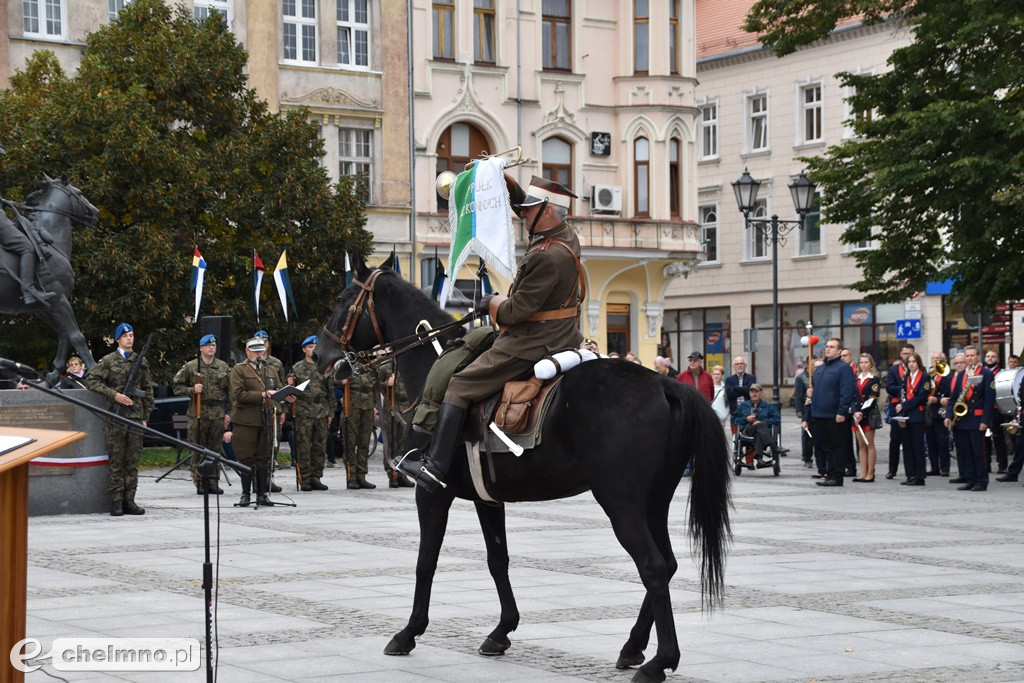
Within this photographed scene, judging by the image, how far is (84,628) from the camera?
9.55 m

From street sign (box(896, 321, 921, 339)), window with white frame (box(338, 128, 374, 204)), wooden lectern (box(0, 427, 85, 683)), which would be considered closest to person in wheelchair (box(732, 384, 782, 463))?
wooden lectern (box(0, 427, 85, 683))

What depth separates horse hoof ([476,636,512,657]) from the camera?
8.69 meters

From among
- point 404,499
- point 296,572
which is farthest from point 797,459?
point 296,572

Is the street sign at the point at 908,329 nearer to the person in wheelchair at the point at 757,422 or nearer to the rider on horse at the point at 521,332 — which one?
the person in wheelchair at the point at 757,422

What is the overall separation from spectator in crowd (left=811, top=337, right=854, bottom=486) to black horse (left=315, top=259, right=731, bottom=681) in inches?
542

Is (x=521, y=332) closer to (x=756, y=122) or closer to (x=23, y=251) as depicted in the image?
(x=23, y=251)

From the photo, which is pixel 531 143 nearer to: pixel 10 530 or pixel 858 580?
pixel 858 580

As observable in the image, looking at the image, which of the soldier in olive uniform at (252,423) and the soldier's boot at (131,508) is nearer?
Answer: the soldier's boot at (131,508)

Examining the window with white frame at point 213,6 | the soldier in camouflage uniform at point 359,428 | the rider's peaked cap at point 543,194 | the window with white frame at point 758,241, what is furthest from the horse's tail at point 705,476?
the window with white frame at point 758,241

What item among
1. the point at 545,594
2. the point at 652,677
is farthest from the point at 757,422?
the point at 652,677

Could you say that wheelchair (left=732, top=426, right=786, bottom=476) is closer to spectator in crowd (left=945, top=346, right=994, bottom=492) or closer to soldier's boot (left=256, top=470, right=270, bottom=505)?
spectator in crowd (left=945, top=346, right=994, bottom=492)

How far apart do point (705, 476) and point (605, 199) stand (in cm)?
3792

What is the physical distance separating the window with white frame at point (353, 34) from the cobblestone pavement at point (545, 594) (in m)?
26.4

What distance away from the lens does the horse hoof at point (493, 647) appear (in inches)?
342
